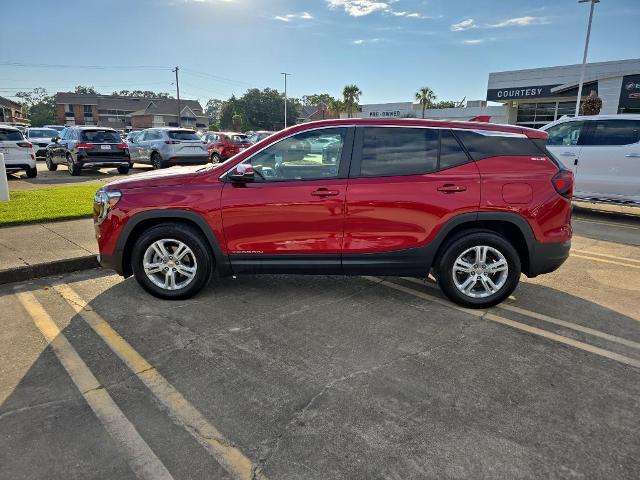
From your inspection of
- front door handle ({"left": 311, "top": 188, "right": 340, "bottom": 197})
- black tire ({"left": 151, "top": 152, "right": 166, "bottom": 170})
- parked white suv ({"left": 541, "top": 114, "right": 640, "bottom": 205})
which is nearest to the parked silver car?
black tire ({"left": 151, "top": 152, "right": 166, "bottom": 170})

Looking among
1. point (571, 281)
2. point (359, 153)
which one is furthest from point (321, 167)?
point (571, 281)

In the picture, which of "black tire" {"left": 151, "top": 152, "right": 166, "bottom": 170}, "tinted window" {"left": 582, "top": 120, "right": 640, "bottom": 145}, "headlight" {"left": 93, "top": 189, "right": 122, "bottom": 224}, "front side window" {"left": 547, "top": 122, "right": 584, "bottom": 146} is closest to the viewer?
"headlight" {"left": 93, "top": 189, "right": 122, "bottom": 224}

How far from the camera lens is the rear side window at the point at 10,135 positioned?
1243 cm

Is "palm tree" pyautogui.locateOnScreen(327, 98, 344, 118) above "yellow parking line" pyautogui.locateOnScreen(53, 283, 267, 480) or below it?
above

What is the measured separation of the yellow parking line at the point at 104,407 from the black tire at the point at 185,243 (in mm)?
877

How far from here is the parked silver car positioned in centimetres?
1614

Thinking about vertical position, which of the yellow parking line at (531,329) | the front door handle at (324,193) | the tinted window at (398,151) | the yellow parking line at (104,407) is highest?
the tinted window at (398,151)

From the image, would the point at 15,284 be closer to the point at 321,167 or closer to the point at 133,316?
the point at 133,316

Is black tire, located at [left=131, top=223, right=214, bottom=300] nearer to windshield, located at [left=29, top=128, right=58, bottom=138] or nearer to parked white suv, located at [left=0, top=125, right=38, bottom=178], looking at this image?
parked white suv, located at [left=0, top=125, right=38, bottom=178]

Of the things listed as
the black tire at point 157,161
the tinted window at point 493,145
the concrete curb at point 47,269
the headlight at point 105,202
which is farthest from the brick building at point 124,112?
the tinted window at point 493,145

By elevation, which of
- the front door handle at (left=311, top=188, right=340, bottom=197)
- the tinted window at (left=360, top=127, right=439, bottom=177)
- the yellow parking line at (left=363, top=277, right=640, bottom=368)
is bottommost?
the yellow parking line at (left=363, top=277, right=640, bottom=368)

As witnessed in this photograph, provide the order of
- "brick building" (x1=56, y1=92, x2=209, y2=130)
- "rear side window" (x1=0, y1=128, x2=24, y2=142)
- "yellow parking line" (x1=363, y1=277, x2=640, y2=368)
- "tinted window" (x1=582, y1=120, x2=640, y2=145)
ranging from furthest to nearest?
1. "brick building" (x1=56, y1=92, x2=209, y2=130)
2. "rear side window" (x1=0, y1=128, x2=24, y2=142)
3. "tinted window" (x1=582, y1=120, x2=640, y2=145)
4. "yellow parking line" (x1=363, y1=277, x2=640, y2=368)

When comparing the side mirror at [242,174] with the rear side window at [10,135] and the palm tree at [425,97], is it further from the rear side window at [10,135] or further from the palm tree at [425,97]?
the palm tree at [425,97]

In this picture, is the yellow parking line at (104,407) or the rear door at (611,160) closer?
the yellow parking line at (104,407)
